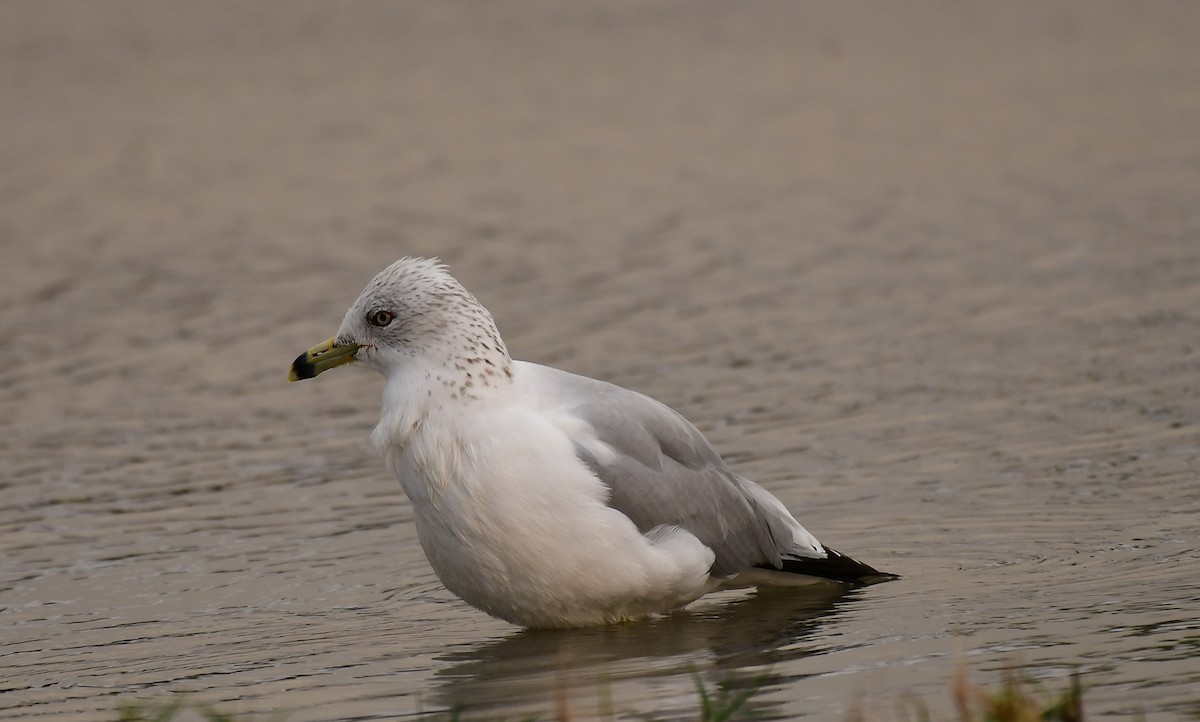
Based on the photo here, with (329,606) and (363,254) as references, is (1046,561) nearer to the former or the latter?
(329,606)

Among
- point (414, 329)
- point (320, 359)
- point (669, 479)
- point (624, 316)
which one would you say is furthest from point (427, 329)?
point (624, 316)

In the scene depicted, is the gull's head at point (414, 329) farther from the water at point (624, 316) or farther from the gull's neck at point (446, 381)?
the water at point (624, 316)

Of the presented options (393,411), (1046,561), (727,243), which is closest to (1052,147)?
(727,243)

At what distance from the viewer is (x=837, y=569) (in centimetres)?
743

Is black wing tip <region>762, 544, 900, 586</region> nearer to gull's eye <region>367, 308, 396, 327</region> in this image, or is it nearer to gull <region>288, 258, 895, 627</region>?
gull <region>288, 258, 895, 627</region>

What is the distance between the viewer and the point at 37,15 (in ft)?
73.6

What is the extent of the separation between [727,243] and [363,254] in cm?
274

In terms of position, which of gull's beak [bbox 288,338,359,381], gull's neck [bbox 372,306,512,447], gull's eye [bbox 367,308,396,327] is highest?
gull's eye [bbox 367,308,396,327]

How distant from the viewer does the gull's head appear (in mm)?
6828

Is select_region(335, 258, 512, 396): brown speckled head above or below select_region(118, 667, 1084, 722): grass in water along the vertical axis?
above

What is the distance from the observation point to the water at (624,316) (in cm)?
677

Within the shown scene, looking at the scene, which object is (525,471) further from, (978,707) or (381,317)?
(978,707)

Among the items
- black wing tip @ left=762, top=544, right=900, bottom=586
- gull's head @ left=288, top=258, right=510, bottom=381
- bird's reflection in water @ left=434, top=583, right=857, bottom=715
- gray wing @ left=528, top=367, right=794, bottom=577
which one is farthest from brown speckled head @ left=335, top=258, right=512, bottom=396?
black wing tip @ left=762, top=544, right=900, bottom=586

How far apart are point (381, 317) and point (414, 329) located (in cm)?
19
